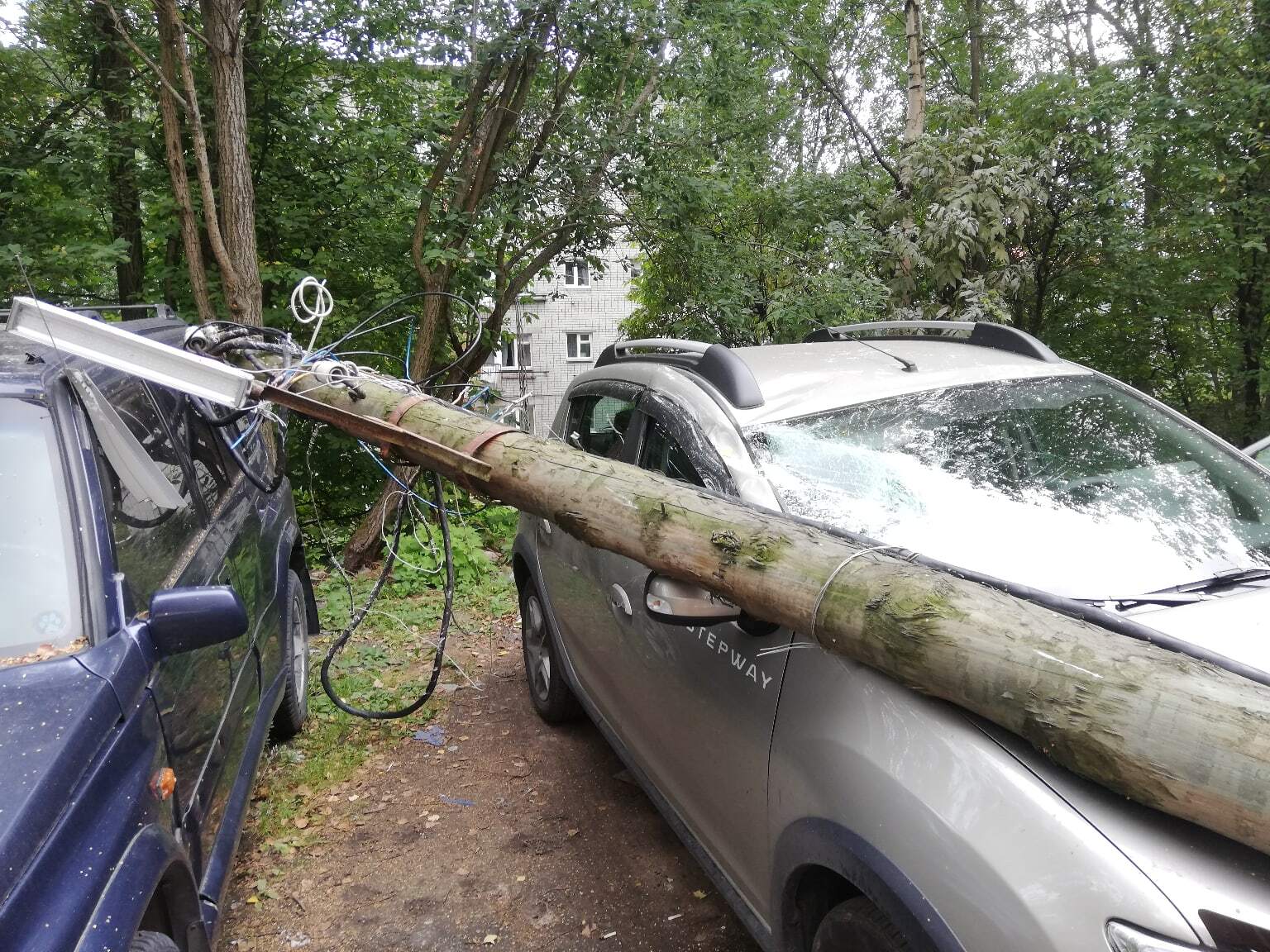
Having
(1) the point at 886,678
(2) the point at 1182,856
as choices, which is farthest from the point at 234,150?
(2) the point at 1182,856

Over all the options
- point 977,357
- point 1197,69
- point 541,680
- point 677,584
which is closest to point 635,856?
point 541,680

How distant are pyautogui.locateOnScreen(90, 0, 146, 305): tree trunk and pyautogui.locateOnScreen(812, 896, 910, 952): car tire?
24.0ft

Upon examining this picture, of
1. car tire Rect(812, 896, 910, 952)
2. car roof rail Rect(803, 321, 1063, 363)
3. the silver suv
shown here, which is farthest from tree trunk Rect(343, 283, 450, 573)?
car tire Rect(812, 896, 910, 952)

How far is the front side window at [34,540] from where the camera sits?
1937 mm

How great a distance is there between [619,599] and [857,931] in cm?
147

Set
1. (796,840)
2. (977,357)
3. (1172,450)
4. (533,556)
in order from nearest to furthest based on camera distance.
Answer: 1. (796,840)
2. (1172,450)
3. (977,357)
4. (533,556)

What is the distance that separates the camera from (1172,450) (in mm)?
2740

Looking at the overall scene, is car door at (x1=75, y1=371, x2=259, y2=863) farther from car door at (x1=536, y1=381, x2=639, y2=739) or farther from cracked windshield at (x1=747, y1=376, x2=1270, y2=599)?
cracked windshield at (x1=747, y1=376, x2=1270, y2=599)

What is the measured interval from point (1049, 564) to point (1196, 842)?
32.9 inches

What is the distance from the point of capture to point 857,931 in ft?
5.95

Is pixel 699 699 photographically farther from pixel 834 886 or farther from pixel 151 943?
pixel 151 943

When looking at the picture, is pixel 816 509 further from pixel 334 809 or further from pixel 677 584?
pixel 334 809

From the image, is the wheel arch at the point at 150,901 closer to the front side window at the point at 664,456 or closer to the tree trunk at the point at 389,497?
the front side window at the point at 664,456

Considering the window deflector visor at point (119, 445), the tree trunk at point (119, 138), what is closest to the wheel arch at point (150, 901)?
the window deflector visor at point (119, 445)
